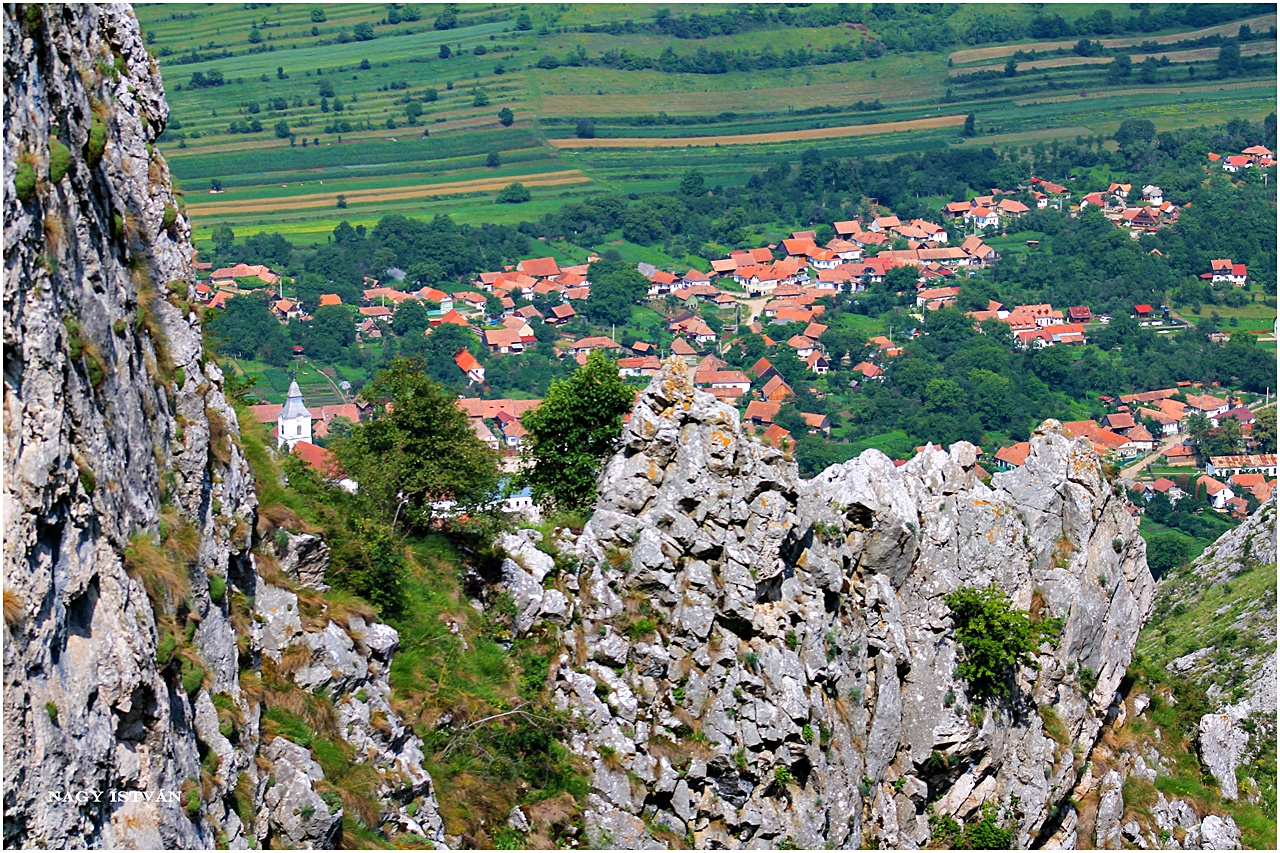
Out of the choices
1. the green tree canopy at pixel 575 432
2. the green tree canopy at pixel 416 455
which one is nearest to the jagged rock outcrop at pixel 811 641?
the green tree canopy at pixel 575 432

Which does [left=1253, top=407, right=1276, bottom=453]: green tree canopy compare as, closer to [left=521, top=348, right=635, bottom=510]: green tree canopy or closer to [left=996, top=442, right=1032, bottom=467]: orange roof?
[left=996, top=442, right=1032, bottom=467]: orange roof

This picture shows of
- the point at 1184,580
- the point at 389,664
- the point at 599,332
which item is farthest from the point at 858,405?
the point at 389,664

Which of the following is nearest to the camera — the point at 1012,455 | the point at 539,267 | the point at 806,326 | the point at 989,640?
the point at 989,640

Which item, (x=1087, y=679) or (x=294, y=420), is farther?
(x=294, y=420)

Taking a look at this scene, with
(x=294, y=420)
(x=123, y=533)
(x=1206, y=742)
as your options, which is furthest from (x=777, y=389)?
(x=123, y=533)

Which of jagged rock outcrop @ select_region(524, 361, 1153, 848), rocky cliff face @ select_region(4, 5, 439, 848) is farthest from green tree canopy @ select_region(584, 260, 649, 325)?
rocky cliff face @ select_region(4, 5, 439, 848)

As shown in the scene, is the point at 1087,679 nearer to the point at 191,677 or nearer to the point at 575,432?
the point at 575,432
